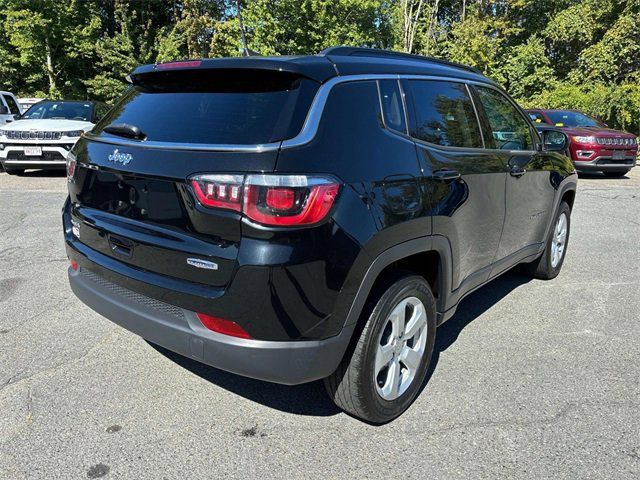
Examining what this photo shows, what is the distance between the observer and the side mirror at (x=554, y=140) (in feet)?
14.8

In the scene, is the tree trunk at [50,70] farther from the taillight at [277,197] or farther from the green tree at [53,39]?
the taillight at [277,197]

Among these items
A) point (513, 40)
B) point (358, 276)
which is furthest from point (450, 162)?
point (513, 40)

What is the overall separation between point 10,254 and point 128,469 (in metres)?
3.92

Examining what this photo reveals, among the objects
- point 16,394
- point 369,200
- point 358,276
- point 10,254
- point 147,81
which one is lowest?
point 10,254

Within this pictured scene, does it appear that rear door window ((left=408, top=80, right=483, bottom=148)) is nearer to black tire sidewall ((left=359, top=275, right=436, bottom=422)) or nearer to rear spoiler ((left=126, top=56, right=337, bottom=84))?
rear spoiler ((left=126, top=56, right=337, bottom=84))

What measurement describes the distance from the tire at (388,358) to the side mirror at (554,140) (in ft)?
7.93

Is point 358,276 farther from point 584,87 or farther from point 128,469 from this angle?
point 584,87

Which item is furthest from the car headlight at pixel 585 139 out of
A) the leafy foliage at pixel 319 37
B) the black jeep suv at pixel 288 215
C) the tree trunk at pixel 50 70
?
the tree trunk at pixel 50 70

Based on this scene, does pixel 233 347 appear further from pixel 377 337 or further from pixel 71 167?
pixel 71 167

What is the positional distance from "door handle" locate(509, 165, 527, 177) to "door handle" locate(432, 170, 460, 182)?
34.0 inches

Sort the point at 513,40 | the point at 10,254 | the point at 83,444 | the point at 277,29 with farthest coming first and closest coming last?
the point at 513,40 → the point at 277,29 → the point at 10,254 → the point at 83,444

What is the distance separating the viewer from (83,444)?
97.4 inches

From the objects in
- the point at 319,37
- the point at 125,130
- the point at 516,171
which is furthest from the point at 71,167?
the point at 319,37

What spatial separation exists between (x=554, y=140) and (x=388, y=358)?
9.57 feet
